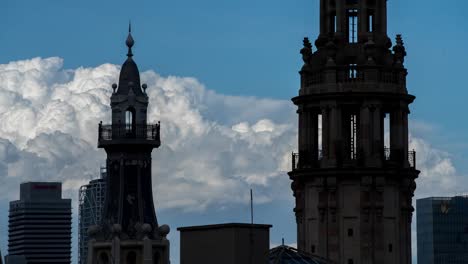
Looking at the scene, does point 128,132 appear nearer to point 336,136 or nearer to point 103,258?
point 103,258

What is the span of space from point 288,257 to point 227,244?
1593 centimetres

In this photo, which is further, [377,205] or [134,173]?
[134,173]

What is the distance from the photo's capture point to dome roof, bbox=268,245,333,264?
14251cm

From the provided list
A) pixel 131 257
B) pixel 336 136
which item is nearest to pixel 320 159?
pixel 336 136

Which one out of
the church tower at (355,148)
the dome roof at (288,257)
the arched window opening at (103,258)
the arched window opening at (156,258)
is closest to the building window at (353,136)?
the church tower at (355,148)

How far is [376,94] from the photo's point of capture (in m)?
165

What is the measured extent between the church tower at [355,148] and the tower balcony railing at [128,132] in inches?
806

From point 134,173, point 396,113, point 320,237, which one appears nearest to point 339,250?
point 320,237

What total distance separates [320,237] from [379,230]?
190 inches

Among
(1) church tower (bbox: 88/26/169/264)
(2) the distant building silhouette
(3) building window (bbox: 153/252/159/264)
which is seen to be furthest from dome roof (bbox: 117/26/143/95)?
(2) the distant building silhouette

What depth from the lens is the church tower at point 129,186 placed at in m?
177

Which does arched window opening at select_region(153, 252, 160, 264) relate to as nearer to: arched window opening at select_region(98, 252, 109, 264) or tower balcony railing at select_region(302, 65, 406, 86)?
arched window opening at select_region(98, 252, 109, 264)

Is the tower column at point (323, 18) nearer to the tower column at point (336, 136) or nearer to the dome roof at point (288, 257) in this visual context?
the tower column at point (336, 136)

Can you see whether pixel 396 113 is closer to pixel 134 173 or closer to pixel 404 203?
pixel 404 203
